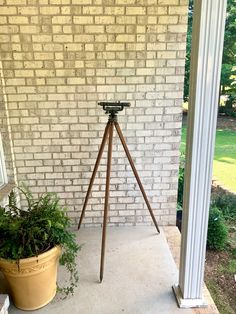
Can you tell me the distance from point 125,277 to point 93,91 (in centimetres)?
170

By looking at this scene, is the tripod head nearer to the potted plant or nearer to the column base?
→ the potted plant

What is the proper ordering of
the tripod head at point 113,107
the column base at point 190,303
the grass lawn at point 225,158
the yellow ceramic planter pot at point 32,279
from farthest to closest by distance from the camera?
the grass lawn at point 225,158 < the tripod head at point 113,107 < the column base at point 190,303 < the yellow ceramic planter pot at point 32,279

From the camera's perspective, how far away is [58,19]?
2.54 m

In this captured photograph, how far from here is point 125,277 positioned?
230 cm

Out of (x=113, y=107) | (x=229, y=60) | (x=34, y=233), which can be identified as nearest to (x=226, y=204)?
(x=113, y=107)

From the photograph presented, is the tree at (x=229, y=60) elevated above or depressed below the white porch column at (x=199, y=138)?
above

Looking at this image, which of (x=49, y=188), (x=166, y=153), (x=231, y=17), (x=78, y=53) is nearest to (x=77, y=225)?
(x=49, y=188)

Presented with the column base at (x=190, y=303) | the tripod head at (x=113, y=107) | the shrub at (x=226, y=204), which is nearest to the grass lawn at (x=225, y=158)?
the shrub at (x=226, y=204)

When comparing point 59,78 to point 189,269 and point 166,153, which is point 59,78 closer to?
point 166,153

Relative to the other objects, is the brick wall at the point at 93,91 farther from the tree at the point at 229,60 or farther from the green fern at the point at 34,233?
the tree at the point at 229,60

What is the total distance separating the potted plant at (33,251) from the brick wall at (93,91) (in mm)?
898

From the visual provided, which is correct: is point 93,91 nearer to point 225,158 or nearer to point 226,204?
point 226,204

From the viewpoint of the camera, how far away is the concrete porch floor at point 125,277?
6.56 ft

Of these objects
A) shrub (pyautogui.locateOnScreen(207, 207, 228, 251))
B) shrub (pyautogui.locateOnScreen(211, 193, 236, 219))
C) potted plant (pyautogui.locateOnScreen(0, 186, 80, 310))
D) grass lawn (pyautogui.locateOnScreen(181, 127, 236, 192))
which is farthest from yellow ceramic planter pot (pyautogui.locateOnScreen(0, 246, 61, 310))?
grass lawn (pyautogui.locateOnScreen(181, 127, 236, 192))
